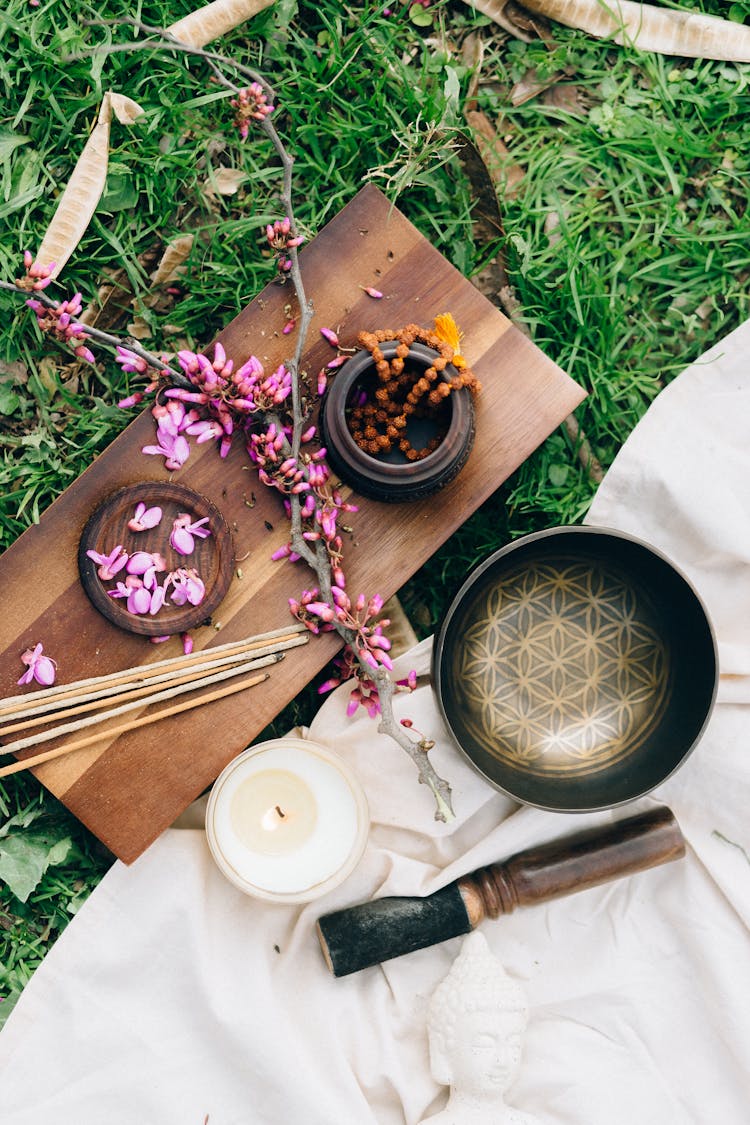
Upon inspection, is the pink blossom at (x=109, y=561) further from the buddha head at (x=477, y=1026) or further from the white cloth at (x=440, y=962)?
the buddha head at (x=477, y=1026)

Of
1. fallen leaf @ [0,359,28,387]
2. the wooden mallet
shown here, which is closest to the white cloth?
the wooden mallet

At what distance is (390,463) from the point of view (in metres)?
1.21

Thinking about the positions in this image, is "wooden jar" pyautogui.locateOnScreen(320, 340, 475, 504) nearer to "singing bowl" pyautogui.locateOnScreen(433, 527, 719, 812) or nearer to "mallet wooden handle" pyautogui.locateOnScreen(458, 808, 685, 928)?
"singing bowl" pyautogui.locateOnScreen(433, 527, 719, 812)

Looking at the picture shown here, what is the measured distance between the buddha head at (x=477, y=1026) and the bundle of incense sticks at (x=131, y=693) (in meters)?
0.51

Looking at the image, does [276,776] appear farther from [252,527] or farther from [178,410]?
[178,410]

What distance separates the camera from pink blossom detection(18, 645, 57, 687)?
122 centimetres

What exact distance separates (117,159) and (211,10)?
260mm

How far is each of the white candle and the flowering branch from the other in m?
0.13

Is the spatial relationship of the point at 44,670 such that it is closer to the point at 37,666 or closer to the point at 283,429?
the point at 37,666

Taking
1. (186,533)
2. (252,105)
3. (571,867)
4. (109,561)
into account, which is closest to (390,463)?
(186,533)

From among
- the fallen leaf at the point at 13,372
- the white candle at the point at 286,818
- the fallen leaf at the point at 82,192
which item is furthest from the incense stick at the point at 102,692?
the fallen leaf at the point at 82,192

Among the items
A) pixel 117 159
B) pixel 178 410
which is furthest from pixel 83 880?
pixel 117 159

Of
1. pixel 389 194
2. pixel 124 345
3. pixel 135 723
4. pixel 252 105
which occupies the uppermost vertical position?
pixel 252 105

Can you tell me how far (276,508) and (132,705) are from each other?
12.9 inches
